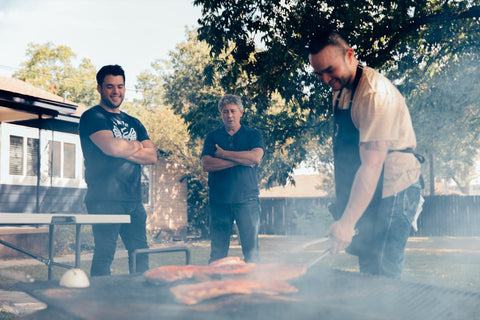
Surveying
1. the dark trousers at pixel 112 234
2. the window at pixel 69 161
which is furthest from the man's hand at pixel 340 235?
the window at pixel 69 161

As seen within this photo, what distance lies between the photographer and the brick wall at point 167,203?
1917 centimetres

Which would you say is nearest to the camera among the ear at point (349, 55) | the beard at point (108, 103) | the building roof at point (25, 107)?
the ear at point (349, 55)

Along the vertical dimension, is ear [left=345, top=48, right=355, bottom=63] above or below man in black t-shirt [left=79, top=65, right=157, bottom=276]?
above

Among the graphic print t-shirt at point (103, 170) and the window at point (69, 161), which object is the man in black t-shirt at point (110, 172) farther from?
the window at point (69, 161)

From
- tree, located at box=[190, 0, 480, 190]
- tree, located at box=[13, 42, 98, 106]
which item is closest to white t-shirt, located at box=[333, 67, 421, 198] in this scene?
tree, located at box=[190, 0, 480, 190]

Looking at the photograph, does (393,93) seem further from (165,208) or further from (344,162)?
(165,208)

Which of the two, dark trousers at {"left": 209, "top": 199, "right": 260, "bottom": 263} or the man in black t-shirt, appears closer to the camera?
the man in black t-shirt

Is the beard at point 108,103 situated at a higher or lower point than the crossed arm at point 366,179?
higher

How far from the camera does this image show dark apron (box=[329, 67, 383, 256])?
2.41m

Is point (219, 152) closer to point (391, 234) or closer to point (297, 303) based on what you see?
point (391, 234)

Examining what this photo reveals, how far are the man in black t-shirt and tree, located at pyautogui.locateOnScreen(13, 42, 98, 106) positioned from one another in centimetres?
4110

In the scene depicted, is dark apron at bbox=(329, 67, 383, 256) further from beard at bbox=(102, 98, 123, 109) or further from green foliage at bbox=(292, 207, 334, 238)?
green foliage at bbox=(292, 207, 334, 238)

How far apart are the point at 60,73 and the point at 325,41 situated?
148 ft

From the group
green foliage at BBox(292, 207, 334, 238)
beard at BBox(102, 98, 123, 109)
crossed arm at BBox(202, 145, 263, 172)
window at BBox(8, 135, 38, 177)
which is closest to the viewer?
beard at BBox(102, 98, 123, 109)
